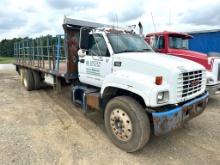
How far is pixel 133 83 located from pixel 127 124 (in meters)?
0.75

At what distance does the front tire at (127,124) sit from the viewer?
3.69 m

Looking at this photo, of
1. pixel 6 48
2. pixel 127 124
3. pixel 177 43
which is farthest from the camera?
pixel 6 48

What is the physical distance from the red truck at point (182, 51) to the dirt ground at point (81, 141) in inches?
36.1

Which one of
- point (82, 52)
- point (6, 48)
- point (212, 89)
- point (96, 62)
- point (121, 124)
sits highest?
point (6, 48)

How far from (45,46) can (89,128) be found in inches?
144

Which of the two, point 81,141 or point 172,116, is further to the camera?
point 81,141

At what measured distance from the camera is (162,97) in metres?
3.59

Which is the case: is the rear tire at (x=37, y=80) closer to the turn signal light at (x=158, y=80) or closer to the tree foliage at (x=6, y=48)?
the turn signal light at (x=158, y=80)

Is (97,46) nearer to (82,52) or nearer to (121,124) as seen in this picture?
(82,52)

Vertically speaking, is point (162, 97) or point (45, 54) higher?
point (45, 54)

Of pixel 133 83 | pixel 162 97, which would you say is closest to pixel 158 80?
pixel 162 97

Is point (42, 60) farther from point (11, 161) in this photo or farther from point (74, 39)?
point (11, 161)

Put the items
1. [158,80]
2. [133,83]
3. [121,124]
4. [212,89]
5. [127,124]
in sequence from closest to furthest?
1. [158,80]
2. [133,83]
3. [127,124]
4. [121,124]
5. [212,89]

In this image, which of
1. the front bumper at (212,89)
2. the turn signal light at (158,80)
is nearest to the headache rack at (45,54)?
the turn signal light at (158,80)
